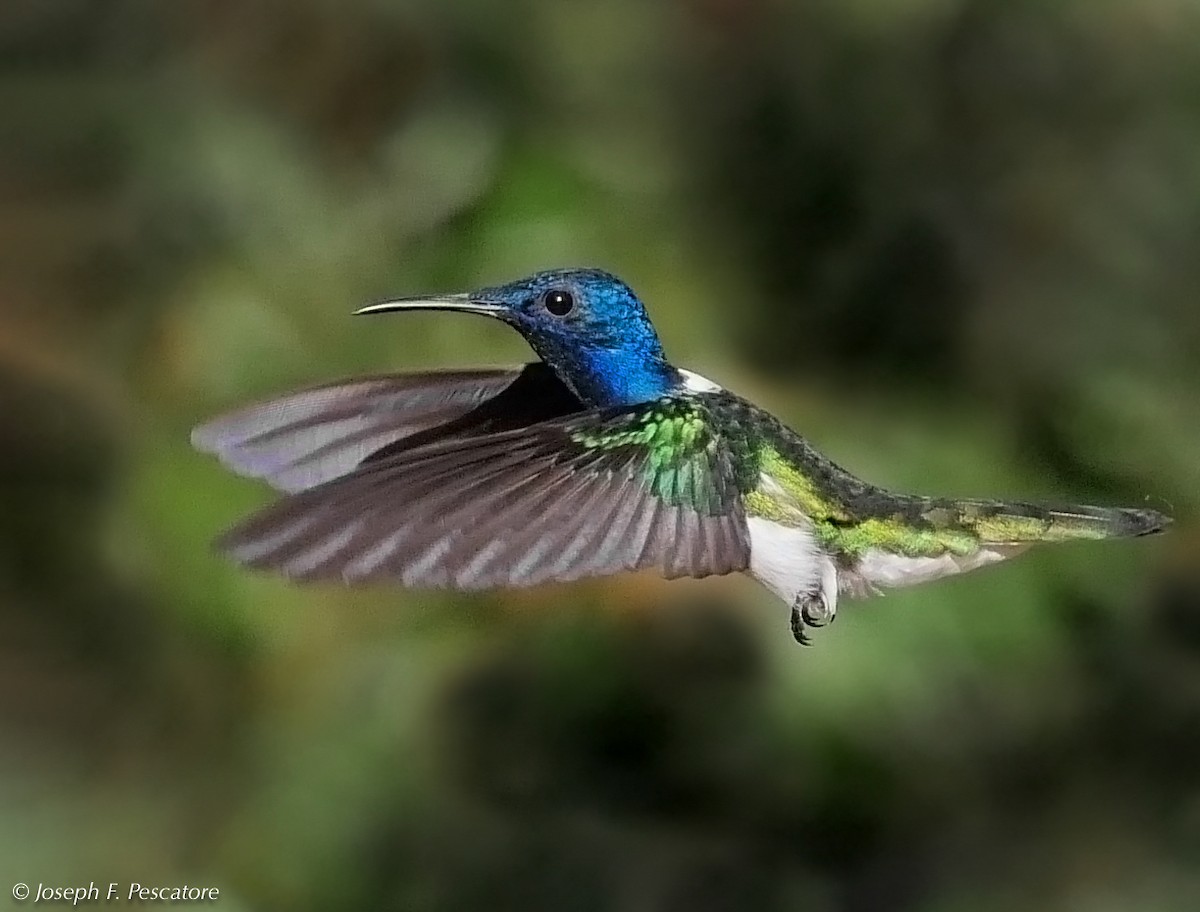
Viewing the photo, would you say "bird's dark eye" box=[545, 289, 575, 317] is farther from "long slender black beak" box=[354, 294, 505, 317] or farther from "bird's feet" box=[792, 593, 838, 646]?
"bird's feet" box=[792, 593, 838, 646]

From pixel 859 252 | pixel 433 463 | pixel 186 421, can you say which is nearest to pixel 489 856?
pixel 186 421

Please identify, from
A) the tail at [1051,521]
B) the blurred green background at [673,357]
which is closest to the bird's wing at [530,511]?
the tail at [1051,521]

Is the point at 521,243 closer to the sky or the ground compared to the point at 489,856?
closer to the sky

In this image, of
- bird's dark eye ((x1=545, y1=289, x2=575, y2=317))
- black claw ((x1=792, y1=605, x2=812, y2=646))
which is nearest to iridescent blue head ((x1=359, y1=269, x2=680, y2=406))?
bird's dark eye ((x1=545, y1=289, x2=575, y2=317))

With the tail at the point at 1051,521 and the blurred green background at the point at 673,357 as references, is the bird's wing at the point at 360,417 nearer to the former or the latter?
the tail at the point at 1051,521

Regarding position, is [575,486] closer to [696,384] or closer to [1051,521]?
[696,384]

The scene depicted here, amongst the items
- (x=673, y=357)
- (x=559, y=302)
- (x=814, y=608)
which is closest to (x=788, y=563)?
(x=814, y=608)

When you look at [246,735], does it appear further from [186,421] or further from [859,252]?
[859,252]
